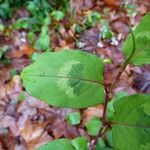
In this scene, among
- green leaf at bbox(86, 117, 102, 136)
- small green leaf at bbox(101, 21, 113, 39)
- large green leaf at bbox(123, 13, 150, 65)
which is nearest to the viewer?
large green leaf at bbox(123, 13, 150, 65)

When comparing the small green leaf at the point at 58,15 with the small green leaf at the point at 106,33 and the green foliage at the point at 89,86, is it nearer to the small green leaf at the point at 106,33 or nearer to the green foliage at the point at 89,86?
the small green leaf at the point at 106,33

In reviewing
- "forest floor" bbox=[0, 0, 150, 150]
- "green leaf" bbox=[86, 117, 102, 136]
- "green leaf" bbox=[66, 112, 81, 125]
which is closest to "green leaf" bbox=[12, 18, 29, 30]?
"forest floor" bbox=[0, 0, 150, 150]

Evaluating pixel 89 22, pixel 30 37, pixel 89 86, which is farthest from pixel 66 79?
pixel 89 22

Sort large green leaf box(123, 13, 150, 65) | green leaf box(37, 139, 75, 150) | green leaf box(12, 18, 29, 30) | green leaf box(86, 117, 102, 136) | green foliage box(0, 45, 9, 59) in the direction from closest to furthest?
large green leaf box(123, 13, 150, 65) → green leaf box(37, 139, 75, 150) → green leaf box(86, 117, 102, 136) → green foliage box(0, 45, 9, 59) → green leaf box(12, 18, 29, 30)

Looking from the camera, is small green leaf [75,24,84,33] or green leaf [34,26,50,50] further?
small green leaf [75,24,84,33]

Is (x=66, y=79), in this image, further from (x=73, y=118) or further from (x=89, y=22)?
(x=89, y=22)

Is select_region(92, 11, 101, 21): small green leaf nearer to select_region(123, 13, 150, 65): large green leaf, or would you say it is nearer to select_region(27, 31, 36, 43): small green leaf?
select_region(27, 31, 36, 43): small green leaf
